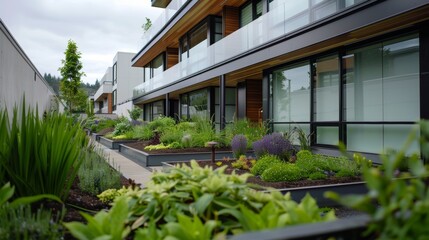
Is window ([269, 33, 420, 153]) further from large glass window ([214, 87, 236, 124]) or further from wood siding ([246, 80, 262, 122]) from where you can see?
large glass window ([214, 87, 236, 124])

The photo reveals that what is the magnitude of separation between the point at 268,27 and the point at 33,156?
9108 millimetres

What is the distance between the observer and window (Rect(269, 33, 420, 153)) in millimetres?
7465

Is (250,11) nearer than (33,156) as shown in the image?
No

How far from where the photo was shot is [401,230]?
42.2 inches

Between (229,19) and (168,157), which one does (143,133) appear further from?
(229,19)

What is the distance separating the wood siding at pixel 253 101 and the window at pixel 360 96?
4255 mm

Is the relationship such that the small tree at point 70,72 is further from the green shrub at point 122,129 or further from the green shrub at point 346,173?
the green shrub at point 346,173

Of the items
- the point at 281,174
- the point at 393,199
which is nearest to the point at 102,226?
the point at 393,199

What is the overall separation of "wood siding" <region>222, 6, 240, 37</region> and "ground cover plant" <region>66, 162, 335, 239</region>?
13.7 meters

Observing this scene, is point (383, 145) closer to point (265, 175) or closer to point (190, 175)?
point (265, 175)

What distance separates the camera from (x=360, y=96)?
341 inches

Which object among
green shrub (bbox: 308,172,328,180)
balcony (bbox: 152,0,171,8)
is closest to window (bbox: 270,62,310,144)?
green shrub (bbox: 308,172,328,180)

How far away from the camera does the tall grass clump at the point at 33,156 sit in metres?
3.05

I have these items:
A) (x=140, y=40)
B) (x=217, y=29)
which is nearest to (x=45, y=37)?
(x=140, y=40)
